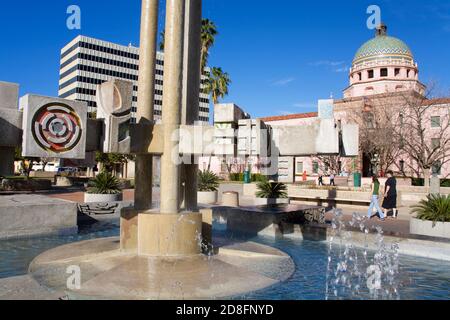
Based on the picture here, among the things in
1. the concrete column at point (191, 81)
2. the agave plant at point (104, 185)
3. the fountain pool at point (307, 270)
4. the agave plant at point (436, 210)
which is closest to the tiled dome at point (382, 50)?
the agave plant at point (104, 185)

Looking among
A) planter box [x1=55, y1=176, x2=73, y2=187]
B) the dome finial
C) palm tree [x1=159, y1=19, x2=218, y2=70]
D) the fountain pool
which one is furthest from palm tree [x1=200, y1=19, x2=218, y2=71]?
the dome finial

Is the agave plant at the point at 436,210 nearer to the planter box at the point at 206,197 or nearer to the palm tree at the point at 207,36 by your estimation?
the planter box at the point at 206,197

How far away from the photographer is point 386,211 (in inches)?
658

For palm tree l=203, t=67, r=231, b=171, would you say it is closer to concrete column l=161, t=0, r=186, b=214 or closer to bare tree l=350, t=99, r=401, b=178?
bare tree l=350, t=99, r=401, b=178

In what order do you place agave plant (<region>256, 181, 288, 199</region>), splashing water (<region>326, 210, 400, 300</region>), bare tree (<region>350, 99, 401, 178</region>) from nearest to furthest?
splashing water (<region>326, 210, 400, 300</region>) → agave plant (<region>256, 181, 288, 199</region>) → bare tree (<region>350, 99, 401, 178</region>)

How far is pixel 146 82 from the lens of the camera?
26.9 ft

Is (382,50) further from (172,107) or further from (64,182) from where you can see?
(172,107)

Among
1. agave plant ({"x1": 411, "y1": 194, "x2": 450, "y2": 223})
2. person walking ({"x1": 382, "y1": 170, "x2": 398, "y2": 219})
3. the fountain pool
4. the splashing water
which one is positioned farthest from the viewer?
person walking ({"x1": 382, "y1": 170, "x2": 398, "y2": 219})

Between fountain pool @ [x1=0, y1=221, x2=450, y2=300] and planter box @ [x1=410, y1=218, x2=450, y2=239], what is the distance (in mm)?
2475

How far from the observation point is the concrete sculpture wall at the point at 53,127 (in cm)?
600

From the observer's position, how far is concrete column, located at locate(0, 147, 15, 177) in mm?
6371
